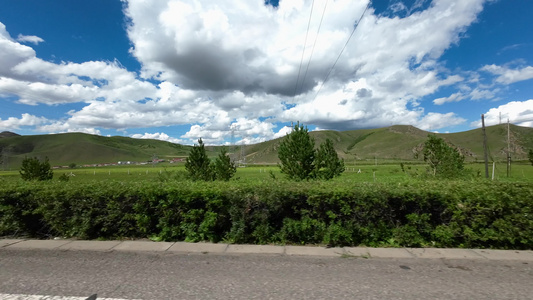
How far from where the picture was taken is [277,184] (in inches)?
249

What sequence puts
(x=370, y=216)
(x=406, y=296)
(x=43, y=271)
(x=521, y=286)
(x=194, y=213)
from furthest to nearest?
(x=194, y=213) → (x=370, y=216) → (x=43, y=271) → (x=521, y=286) → (x=406, y=296)

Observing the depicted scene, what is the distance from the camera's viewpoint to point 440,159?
59.6ft

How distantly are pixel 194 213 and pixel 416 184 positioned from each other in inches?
205

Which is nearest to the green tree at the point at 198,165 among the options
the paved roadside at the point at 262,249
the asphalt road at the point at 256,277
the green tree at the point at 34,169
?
the paved roadside at the point at 262,249

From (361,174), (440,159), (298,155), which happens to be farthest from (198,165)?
(361,174)

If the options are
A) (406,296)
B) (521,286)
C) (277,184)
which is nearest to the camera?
(406,296)

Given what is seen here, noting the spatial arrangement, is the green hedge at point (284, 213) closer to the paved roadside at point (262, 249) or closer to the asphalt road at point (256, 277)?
the paved roadside at point (262, 249)

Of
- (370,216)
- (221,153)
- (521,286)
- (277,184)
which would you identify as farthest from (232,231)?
(221,153)

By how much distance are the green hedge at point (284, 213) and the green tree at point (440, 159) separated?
12.9 metres

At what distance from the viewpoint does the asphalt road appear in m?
3.62

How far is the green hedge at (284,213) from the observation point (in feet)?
17.4

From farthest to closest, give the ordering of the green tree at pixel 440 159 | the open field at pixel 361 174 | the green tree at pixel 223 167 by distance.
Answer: the green tree at pixel 223 167 < the green tree at pixel 440 159 < the open field at pixel 361 174

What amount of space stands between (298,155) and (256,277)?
43.9ft

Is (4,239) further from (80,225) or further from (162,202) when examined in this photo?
(162,202)
